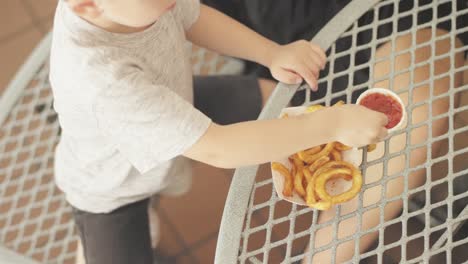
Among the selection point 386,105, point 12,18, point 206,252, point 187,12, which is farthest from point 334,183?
point 12,18

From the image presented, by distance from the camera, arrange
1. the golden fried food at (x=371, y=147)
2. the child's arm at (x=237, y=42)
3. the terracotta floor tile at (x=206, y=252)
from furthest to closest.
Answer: the terracotta floor tile at (x=206, y=252)
the child's arm at (x=237, y=42)
the golden fried food at (x=371, y=147)

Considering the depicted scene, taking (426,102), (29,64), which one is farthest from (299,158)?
(29,64)

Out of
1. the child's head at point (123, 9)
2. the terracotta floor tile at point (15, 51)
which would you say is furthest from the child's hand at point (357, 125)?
the terracotta floor tile at point (15, 51)

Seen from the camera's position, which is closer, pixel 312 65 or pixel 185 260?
pixel 312 65

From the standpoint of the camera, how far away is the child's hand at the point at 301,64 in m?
0.80

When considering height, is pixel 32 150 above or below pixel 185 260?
above

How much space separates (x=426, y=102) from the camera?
73 centimetres

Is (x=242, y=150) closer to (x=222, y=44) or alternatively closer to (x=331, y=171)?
(x=331, y=171)

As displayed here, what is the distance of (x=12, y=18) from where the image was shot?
1837 millimetres

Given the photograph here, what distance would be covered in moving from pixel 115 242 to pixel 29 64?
361 mm

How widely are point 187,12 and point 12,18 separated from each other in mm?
1189

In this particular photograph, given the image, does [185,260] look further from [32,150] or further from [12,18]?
[12,18]

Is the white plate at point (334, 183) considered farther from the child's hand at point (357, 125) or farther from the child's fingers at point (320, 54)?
the child's fingers at point (320, 54)

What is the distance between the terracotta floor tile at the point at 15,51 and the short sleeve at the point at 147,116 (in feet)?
3.88
